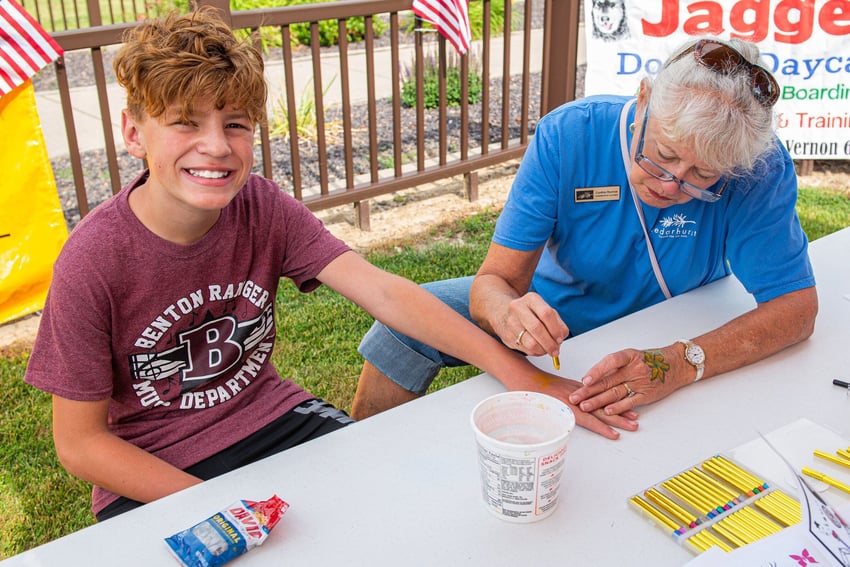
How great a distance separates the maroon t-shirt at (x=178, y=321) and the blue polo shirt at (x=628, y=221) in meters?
0.56

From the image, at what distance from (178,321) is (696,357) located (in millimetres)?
1079

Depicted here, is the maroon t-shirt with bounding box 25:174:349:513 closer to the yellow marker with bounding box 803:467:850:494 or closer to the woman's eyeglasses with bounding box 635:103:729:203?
the woman's eyeglasses with bounding box 635:103:729:203

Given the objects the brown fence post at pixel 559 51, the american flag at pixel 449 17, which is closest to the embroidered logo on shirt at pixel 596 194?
the american flag at pixel 449 17

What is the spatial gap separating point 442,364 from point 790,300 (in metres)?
0.92

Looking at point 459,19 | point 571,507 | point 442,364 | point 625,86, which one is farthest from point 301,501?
point 625,86

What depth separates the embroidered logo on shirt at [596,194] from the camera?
2.06m

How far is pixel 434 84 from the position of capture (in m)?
7.23

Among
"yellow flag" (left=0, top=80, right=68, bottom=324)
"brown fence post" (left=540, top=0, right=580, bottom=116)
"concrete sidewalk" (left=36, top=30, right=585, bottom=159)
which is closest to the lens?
"yellow flag" (left=0, top=80, right=68, bottom=324)

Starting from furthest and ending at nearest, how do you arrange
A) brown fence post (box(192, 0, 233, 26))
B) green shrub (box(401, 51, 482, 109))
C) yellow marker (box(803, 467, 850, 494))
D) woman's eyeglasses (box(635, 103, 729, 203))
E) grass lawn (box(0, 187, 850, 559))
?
green shrub (box(401, 51, 482, 109)), brown fence post (box(192, 0, 233, 26)), grass lawn (box(0, 187, 850, 559)), woman's eyeglasses (box(635, 103, 729, 203)), yellow marker (box(803, 467, 850, 494))

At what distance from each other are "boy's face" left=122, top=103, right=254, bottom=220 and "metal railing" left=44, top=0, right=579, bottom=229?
256cm

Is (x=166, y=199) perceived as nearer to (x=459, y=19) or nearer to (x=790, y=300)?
(x=790, y=300)

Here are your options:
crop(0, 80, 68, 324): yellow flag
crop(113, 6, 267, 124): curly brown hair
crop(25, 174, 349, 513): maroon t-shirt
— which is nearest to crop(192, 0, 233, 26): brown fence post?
crop(0, 80, 68, 324): yellow flag

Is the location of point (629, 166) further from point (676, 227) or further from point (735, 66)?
point (735, 66)

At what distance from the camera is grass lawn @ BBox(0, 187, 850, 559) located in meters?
2.61
